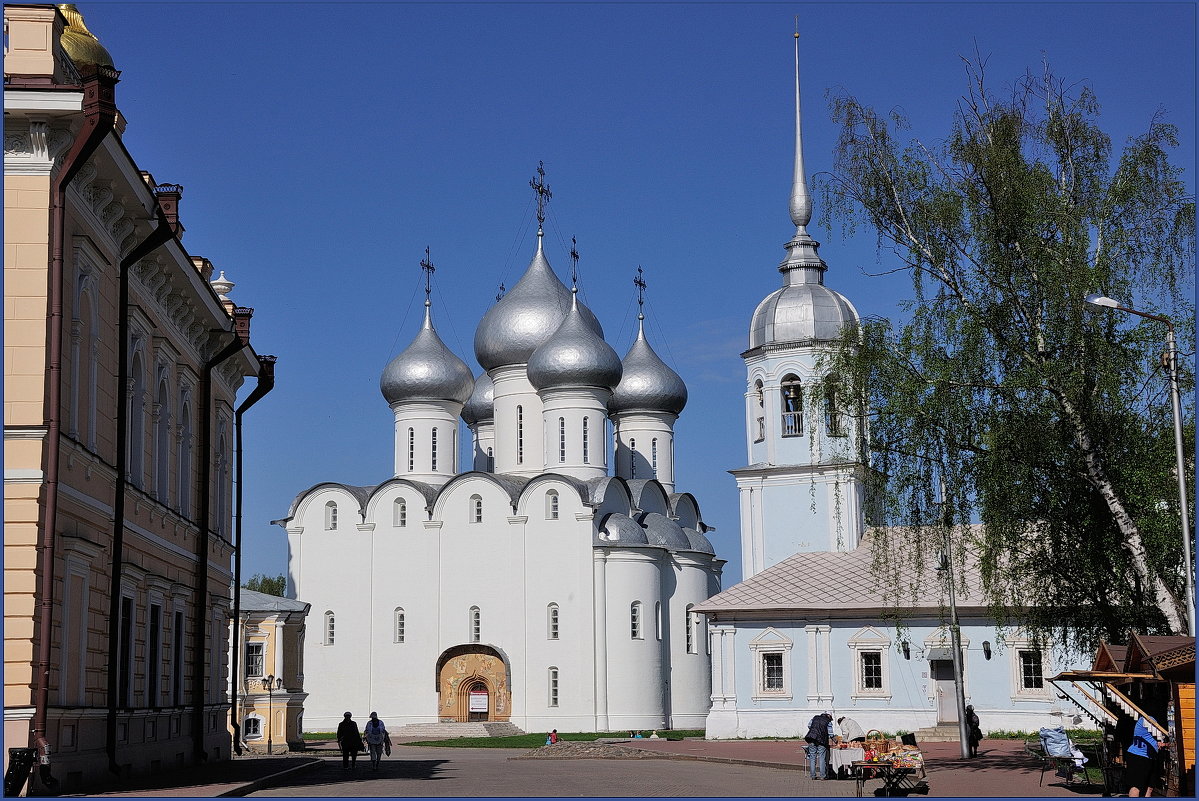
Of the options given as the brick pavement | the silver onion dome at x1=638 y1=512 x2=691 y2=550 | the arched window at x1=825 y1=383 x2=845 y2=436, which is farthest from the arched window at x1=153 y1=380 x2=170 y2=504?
the silver onion dome at x1=638 y1=512 x2=691 y2=550

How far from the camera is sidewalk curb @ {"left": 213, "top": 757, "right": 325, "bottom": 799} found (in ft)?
57.0

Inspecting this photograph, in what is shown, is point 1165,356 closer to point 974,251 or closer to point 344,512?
point 974,251

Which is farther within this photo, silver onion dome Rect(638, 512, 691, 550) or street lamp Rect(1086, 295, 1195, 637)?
silver onion dome Rect(638, 512, 691, 550)

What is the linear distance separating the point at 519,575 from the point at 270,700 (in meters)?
15.1

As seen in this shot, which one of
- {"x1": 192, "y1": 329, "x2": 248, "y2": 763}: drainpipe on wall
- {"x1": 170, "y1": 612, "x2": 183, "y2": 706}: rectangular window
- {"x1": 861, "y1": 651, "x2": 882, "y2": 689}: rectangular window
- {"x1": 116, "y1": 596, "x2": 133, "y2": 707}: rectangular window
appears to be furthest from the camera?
{"x1": 861, "y1": 651, "x2": 882, "y2": 689}: rectangular window

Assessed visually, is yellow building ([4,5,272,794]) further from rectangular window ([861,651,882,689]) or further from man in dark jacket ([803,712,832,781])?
rectangular window ([861,651,882,689])

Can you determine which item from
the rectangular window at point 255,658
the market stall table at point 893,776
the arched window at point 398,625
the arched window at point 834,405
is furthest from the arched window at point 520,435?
the market stall table at point 893,776

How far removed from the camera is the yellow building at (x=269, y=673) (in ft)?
128

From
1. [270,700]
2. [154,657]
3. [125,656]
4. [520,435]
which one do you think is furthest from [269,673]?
[125,656]

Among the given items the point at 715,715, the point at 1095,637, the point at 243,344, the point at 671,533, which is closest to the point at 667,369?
the point at 671,533

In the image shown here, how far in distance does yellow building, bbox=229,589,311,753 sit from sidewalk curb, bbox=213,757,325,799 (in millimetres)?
13277

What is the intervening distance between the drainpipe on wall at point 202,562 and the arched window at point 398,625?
27196 mm

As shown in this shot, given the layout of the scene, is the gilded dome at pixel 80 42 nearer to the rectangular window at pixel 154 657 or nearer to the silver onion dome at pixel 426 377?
the rectangular window at pixel 154 657

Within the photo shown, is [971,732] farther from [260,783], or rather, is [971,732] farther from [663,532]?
[663,532]
